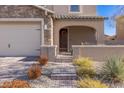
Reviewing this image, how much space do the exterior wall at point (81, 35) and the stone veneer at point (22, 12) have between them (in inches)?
164

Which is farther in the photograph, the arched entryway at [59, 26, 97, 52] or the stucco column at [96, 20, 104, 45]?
the arched entryway at [59, 26, 97, 52]

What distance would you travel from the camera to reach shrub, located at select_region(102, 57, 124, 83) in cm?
1008

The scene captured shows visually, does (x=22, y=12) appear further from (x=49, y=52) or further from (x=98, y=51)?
(x=98, y=51)

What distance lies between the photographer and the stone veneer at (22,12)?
1819cm

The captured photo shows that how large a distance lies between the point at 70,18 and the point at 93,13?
322 centimetres

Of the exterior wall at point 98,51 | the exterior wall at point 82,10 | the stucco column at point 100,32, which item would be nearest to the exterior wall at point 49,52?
the exterior wall at point 98,51

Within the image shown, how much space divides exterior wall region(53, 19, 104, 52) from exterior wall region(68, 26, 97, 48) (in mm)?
1560

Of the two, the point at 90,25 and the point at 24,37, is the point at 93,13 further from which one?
the point at 24,37

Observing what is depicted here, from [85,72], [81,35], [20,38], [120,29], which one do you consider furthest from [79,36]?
[85,72]

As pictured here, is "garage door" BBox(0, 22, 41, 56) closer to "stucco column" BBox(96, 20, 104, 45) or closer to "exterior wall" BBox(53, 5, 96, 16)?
"exterior wall" BBox(53, 5, 96, 16)

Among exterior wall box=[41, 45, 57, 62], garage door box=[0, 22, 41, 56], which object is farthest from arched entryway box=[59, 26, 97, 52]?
exterior wall box=[41, 45, 57, 62]

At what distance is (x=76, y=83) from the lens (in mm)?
9664
